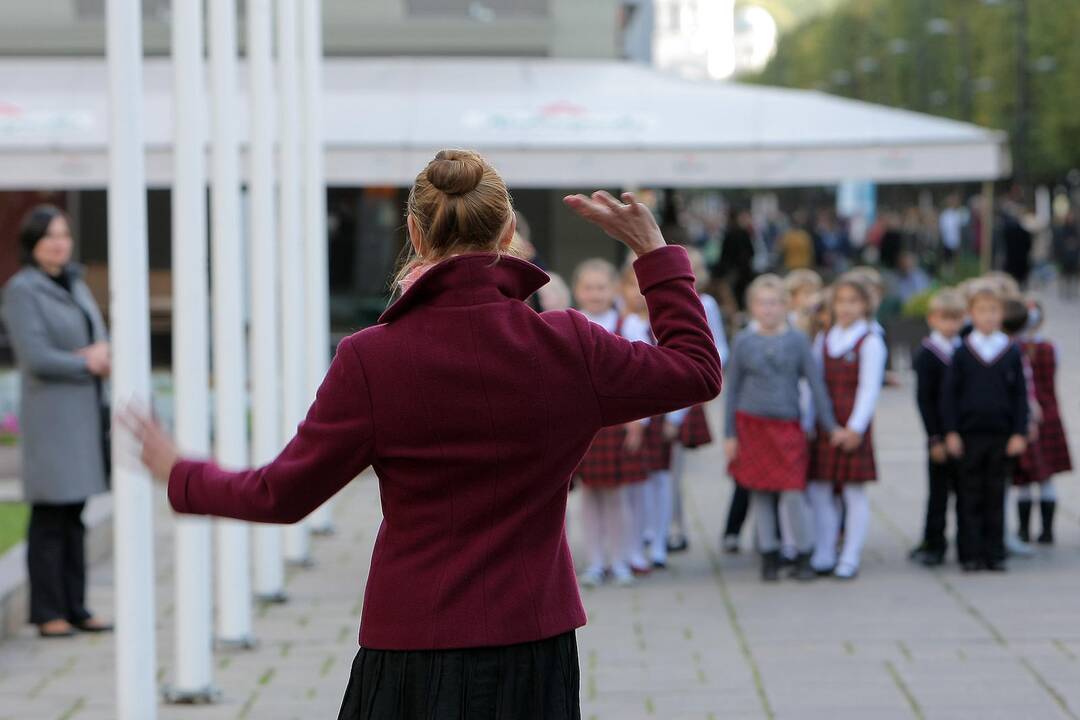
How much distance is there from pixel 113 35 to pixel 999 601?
184 inches

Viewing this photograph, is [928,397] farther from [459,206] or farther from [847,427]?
[459,206]

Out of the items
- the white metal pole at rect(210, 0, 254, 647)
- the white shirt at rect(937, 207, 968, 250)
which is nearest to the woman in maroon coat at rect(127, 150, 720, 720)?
the white metal pole at rect(210, 0, 254, 647)

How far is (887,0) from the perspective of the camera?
75.4m

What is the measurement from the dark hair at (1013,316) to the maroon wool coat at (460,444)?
254 inches

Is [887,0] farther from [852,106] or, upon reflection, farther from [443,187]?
[443,187]

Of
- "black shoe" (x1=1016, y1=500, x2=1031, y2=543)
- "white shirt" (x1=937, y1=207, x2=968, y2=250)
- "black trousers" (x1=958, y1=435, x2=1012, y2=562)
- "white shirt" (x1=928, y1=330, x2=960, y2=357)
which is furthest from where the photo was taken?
"white shirt" (x1=937, y1=207, x2=968, y2=250)

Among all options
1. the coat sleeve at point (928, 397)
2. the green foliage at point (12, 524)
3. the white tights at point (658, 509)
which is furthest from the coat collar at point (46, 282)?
the coat sleeve at point (928, 397)

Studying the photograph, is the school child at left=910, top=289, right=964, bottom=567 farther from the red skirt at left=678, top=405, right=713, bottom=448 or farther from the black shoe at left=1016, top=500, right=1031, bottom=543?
the red skirt at left=678, top=405, right=713, bottom=448

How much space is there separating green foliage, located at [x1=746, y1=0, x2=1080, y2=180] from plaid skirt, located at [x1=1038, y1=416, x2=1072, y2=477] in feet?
140

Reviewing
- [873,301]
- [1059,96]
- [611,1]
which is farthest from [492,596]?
[1059,96]

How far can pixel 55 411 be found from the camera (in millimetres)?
7605

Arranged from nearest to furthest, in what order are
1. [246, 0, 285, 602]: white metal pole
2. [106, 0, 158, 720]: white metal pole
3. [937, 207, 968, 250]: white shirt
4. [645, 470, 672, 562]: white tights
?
[106, 0, 158, 720]: white metal pole < [246, 0, 285, 602]: white metal pole < [645, 470, 672, 562]: white tights < [937, 207, 968, 250]: white shirt

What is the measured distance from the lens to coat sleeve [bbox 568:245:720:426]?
3.10 meters

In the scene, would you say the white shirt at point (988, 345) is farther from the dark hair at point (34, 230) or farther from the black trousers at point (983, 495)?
the dark hair at point (34, 230)
